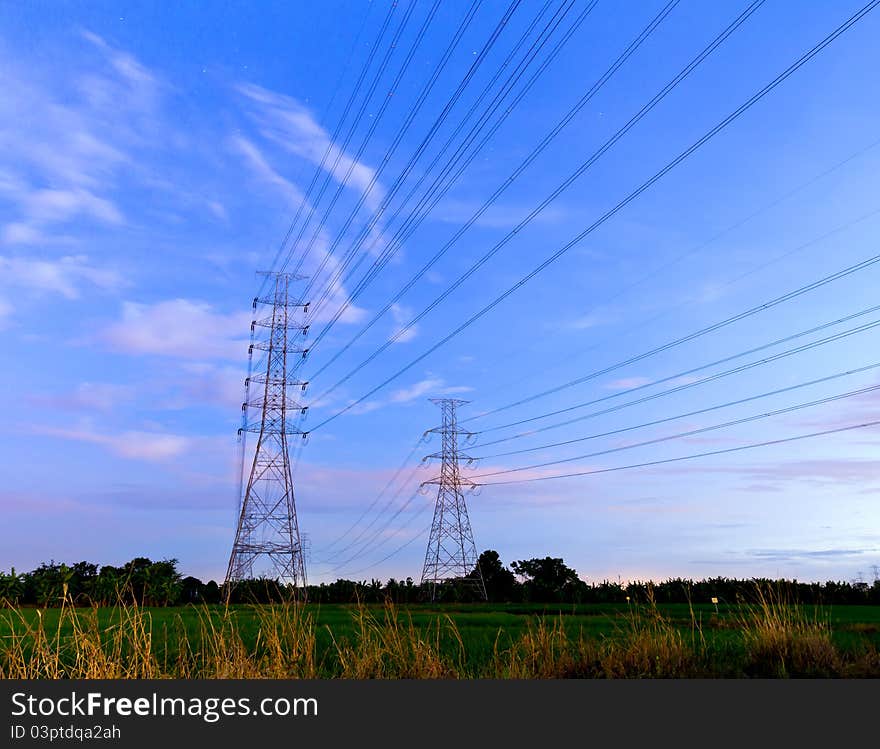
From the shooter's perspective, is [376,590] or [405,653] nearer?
[405,653]

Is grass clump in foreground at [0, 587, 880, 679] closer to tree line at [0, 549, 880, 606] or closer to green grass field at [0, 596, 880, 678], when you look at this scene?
green grass field at [0, 596, 880, 678]

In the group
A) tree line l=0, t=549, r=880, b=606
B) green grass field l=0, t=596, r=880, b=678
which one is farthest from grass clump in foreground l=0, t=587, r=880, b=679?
tree line l=0, t=549, r=880, b=606

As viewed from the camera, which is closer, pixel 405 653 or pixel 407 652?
pixel 405 653

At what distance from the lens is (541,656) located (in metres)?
11.1

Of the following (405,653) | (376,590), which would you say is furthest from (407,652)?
(376,590)

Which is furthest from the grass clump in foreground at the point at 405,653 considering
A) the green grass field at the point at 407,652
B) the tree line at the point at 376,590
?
the tree line at the point at 376,590

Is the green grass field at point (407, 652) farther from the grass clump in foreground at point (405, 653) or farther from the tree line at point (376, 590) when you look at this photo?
the tree line at point (376, 590)

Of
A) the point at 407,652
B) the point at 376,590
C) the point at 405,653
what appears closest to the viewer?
the point at 405,653

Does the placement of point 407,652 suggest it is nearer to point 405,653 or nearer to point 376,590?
point 405,653

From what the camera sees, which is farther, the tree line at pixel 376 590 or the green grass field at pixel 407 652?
the tree line at pixel 376 590

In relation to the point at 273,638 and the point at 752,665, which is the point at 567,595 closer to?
the point at 752,665

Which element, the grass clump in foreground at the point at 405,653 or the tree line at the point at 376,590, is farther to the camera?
the tree line at the point at 376,590

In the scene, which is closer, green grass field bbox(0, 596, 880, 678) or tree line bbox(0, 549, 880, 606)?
green grass field bbox(0, 596, 880, 678)

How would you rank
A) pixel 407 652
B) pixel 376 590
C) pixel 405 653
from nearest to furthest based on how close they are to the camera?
1. pixel 405 653
2. pixel 407 652
3. pixel 376 590
